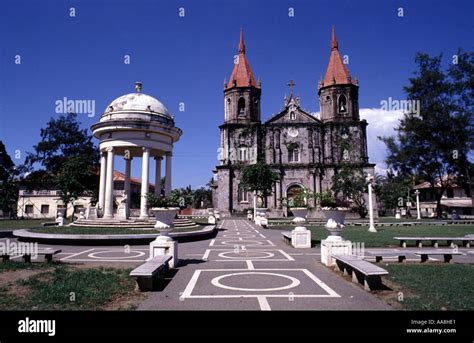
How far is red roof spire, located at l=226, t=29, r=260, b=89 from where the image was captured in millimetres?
53219

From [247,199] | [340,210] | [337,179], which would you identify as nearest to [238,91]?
[247,199]

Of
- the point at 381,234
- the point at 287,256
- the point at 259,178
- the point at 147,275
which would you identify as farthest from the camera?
the point at 259,178

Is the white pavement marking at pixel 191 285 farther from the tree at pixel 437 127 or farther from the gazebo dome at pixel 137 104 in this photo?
the tree at pixel 437 127

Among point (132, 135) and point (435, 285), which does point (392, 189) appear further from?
point (435, 285)

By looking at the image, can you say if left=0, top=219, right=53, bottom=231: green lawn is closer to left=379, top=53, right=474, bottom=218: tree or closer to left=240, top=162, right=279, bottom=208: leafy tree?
left=240, top=162, right=279, bottom=208: leafy tree

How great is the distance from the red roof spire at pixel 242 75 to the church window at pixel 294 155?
1184 cm

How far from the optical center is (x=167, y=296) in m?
6.62

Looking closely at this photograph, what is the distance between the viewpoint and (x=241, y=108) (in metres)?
53.8

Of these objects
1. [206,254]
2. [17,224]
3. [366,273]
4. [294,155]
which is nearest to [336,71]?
[294,155]

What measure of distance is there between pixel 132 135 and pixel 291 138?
3419cm

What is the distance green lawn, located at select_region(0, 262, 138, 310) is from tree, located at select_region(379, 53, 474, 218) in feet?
143

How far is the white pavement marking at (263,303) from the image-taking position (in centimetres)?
574

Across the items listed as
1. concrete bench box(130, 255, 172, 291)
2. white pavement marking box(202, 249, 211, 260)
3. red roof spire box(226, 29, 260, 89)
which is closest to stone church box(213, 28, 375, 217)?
red roof spire box(226, 29, 260, 89)
